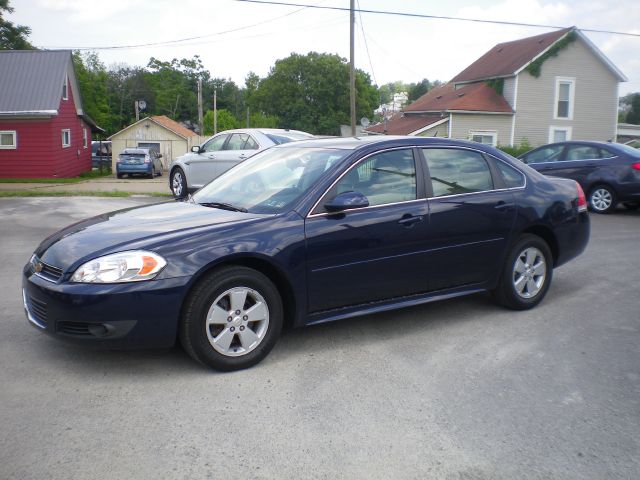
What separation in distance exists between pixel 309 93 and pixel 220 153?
6413cm

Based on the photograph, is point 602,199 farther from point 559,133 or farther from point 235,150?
point 559,133

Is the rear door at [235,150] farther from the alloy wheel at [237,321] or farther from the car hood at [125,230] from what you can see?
the alloy wheel at [237,321]

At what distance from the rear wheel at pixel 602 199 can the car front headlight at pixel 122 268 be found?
455 inches

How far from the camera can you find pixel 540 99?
38031mm

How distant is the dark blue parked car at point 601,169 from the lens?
13.2 meters

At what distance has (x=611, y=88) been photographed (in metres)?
38.8

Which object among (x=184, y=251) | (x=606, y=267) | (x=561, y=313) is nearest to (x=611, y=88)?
(x=606, y=267)

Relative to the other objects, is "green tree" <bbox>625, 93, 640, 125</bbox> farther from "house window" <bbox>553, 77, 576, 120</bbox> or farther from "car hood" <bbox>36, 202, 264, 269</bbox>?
"car hood" <bbox>36, 202, 264, 269</bbox>

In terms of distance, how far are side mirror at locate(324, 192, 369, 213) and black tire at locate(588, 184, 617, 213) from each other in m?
10.2

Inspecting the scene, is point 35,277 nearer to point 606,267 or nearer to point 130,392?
point 130,392

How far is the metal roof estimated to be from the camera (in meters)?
30.0

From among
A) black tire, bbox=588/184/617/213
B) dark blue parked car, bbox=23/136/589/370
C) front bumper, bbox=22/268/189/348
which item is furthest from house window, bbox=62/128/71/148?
front bumper, bbox=22/268/189/348

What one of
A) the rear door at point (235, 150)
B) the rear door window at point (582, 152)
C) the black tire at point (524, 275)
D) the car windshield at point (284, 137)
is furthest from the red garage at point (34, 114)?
the black tire at point (524, 275)

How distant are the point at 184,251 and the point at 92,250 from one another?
2.04 feet
